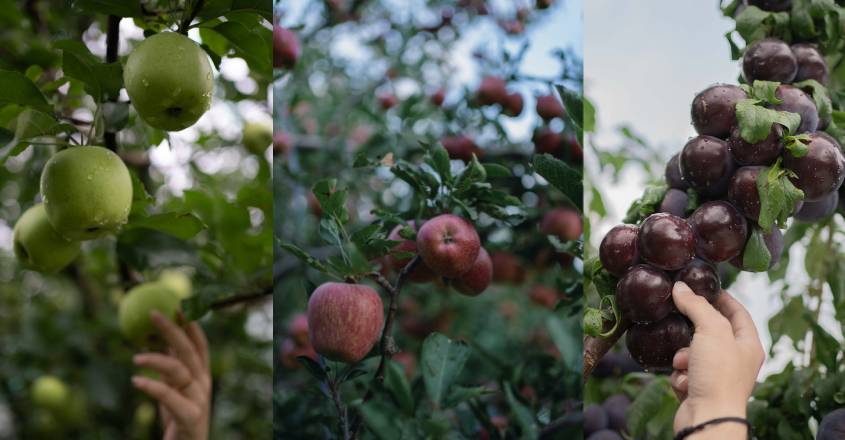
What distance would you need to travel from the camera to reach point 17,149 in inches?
28.6

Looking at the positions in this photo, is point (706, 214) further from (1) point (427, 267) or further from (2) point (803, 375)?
(2) point (803, 375)

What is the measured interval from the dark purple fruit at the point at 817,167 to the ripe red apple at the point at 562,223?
0.95 feet

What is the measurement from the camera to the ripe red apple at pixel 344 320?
0.67 m

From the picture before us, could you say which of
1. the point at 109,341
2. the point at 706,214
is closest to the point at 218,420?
the point at 109,341

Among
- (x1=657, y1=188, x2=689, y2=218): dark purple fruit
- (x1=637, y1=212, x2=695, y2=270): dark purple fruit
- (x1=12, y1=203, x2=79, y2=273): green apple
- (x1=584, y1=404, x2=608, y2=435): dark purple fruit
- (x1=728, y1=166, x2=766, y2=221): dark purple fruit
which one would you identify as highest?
(x1=728, y1=166, x2=766, y2=221): dark purple fruit

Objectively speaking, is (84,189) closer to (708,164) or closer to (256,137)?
(708,164)

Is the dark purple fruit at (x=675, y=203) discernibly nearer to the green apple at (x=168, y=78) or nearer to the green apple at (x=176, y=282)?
the green apple at (x=168, y=78)

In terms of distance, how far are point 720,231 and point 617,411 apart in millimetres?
470

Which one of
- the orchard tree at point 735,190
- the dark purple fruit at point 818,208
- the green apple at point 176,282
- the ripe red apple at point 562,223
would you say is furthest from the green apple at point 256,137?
the dark purple fruit at point 818,208

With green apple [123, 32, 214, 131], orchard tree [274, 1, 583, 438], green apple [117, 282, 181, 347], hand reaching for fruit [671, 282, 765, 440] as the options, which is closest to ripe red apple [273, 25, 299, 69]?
orchard tree [274, 1, 583, 438]

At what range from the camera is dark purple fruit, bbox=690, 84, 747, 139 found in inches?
27.3

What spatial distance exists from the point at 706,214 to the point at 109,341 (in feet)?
5.25

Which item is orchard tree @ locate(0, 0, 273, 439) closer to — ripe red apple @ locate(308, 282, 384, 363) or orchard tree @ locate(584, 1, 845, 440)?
ripe red apple @ locate(308, 282, 384, 363)

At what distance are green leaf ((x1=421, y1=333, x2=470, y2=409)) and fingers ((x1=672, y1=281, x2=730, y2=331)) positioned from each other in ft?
0.64
